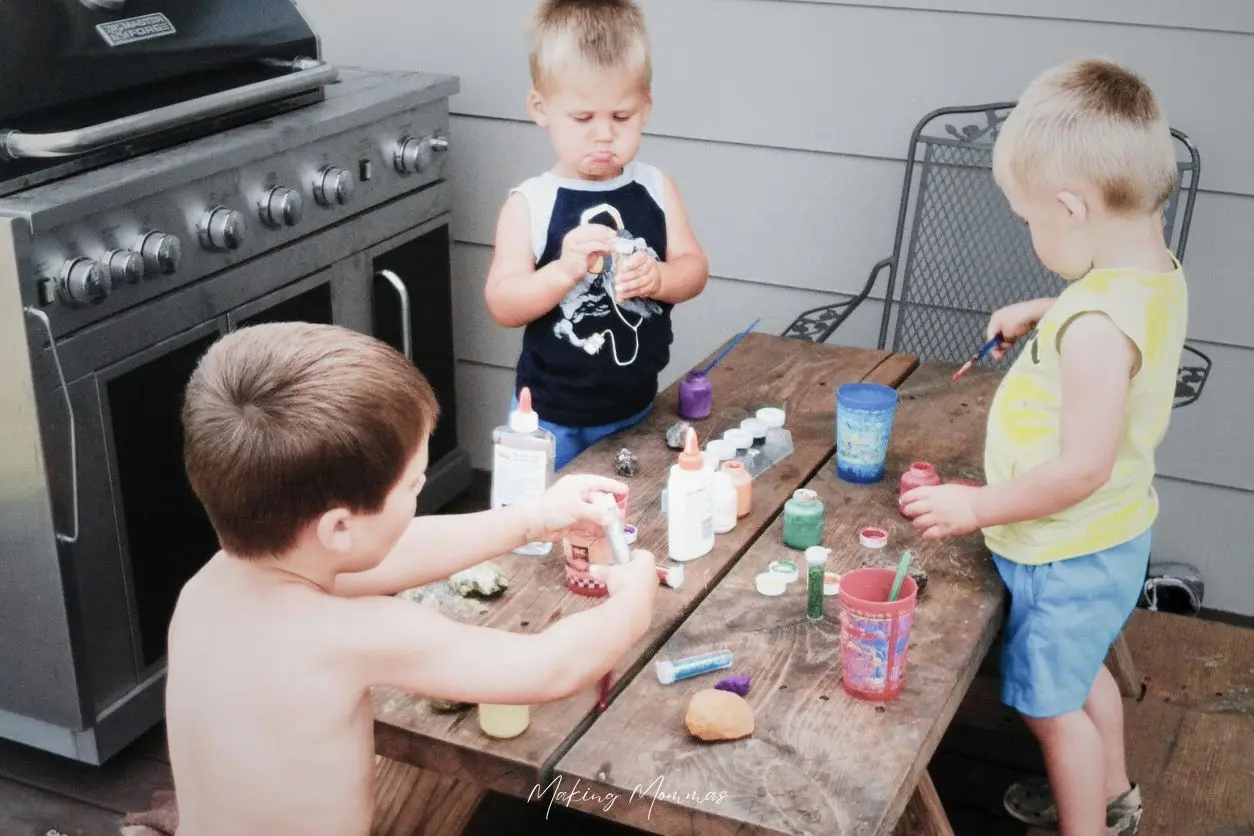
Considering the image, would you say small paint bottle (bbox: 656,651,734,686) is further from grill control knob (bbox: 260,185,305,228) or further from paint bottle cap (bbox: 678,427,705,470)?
grill control knob (bbox: 260,185,305,228)

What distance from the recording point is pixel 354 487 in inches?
57.9

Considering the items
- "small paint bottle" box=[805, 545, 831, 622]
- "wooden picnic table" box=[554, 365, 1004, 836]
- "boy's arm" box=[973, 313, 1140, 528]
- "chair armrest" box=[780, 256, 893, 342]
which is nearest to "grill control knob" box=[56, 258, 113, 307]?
"wooden picnic table" box=[554, 365, 1004, 836]

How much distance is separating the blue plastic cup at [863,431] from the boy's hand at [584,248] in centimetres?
47

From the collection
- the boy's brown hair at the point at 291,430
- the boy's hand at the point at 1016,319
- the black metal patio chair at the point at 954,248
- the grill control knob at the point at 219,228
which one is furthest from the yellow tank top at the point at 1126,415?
the grill control knob at the point at 219,228

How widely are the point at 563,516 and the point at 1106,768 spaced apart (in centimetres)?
105

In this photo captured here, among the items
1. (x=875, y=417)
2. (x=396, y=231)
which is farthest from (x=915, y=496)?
(x=396, y=231)

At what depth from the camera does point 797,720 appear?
169cm

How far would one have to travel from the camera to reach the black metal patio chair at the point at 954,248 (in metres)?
3.24

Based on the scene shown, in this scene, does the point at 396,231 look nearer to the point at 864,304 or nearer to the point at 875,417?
the point at 864,304

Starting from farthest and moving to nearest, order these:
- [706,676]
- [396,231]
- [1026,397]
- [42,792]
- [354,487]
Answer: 1. [396,231]
2. [42,792]
3. [1026,397]
4. [706,676]
5. [354,487]

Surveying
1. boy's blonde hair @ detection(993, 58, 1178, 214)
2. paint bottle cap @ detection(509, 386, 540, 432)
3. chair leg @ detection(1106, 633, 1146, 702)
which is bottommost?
chair leg @ detection(1106, 633, 1146, 702)

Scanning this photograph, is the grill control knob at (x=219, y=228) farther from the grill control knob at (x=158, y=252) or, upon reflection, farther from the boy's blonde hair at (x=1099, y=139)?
the boy's blonde hair at (x=1099, y=139)

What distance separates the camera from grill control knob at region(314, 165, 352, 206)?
3.06 metres

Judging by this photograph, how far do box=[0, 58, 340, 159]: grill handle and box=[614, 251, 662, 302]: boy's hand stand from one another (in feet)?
3.15
